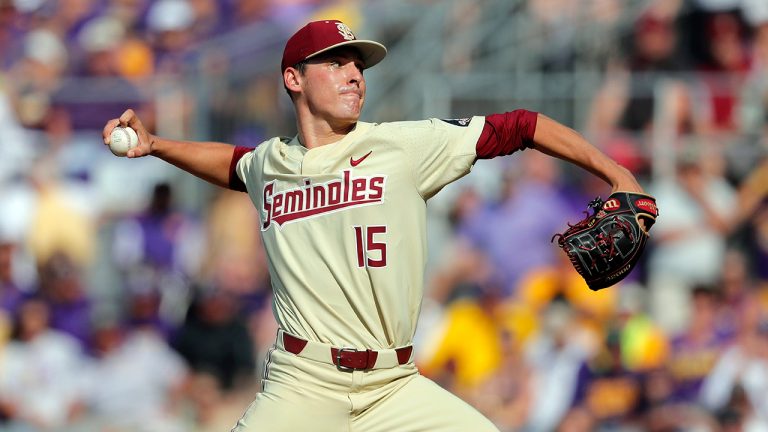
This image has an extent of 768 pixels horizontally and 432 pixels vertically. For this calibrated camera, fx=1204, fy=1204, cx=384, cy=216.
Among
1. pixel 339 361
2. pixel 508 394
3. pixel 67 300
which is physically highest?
pixel 339 361

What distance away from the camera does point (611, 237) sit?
14.1ft

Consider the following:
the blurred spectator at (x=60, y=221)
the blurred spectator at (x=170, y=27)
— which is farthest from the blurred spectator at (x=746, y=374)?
the blurred spectator at (x=170, y=27)

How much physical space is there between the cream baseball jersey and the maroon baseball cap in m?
0.35

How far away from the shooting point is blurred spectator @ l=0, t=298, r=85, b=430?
31.8 feet

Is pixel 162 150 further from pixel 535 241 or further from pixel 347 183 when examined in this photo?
pixel 535 241

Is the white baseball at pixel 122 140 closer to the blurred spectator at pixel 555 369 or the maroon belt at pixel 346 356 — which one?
the maroon belt at pixel 346 356

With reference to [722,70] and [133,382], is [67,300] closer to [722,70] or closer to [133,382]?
[133,382]

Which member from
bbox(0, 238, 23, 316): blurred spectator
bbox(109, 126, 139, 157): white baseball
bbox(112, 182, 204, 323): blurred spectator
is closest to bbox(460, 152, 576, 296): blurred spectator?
bbox(112, 182, 204, 323): blurred spectator

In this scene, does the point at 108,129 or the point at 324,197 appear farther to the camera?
the point at 108,129

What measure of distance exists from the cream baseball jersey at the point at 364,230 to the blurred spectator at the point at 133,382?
16.9 feet

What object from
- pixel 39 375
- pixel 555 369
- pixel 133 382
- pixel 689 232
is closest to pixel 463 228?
pixel 555 369

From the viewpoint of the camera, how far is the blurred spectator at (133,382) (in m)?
9.59

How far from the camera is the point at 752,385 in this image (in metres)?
8.81

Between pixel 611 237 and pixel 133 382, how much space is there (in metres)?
6.26
